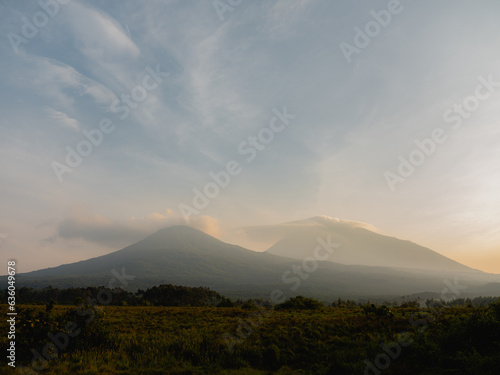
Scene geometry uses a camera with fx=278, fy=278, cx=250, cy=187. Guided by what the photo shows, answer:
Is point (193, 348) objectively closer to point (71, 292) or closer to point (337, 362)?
point (337, 362)

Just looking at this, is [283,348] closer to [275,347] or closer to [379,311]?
[275,347]

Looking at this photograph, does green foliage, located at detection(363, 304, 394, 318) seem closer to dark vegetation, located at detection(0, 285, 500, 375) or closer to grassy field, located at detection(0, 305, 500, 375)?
dark vegetation, located at detection(0, 285, 500, 375)

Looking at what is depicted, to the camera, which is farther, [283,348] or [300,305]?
[300,305]

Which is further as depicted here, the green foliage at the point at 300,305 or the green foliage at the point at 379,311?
the green foliage at the point at 300,305

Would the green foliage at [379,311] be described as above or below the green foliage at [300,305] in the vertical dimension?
above

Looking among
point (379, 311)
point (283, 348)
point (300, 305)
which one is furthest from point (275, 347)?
point (300, 305)

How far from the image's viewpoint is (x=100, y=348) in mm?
14281

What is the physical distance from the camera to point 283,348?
1451 cm

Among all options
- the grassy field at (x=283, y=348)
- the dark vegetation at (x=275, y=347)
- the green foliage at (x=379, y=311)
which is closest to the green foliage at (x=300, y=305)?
the green foliage at (x=379, y=311)

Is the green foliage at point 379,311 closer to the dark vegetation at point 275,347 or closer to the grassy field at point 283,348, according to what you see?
the dark vegetation at point 275,347

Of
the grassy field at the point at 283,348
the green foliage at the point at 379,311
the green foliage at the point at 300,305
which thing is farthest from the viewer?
the green foliage at the point at 300,305

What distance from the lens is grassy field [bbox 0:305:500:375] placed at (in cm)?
1131

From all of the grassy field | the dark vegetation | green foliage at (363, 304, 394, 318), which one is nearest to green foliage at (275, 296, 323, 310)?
green foliage at (363, 304, 394, 318)

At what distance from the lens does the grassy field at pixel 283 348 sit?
11.3 metres
